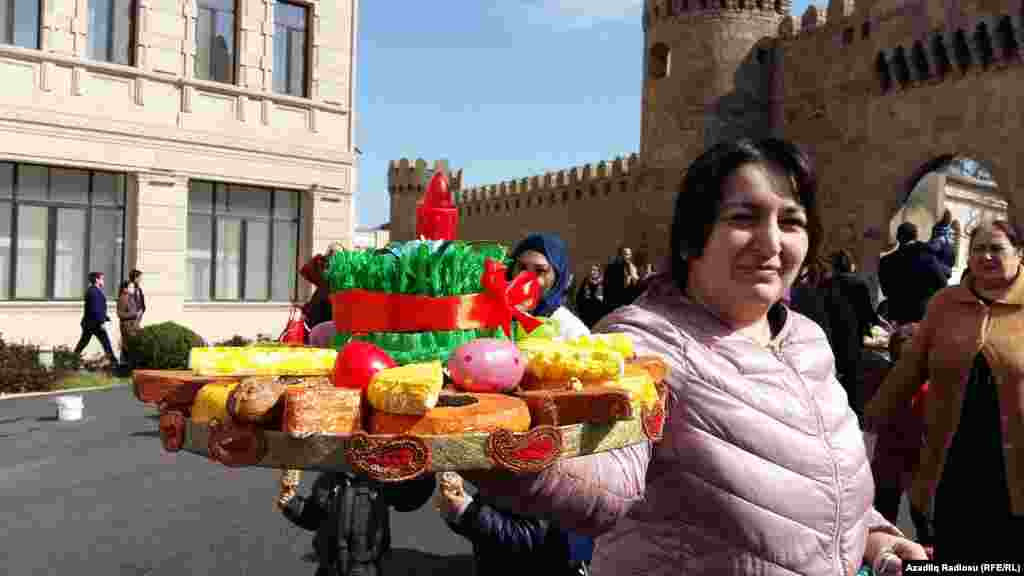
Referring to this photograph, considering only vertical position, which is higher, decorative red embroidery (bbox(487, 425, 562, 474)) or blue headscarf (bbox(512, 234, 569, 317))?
blue headscarf (bbox(512, 234, 569, 317))

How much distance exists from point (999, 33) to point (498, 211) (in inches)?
1055

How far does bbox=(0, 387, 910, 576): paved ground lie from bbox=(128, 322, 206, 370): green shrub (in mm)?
4421

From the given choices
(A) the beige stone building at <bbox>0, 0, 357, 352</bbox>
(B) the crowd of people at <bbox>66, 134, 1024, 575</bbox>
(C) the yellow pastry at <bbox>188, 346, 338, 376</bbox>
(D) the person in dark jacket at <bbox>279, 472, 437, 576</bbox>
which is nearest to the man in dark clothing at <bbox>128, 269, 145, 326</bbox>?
(A) the beige stone building at <bbox>0, 0, 357, 352</bbox>

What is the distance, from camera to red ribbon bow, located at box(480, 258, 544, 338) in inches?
63.2

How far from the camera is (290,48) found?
17688 mm

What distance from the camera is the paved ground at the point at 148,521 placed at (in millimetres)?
5316

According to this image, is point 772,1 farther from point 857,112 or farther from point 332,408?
point 332,408

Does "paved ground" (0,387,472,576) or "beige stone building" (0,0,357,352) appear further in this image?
"beige stone building" (0,0,357,352)

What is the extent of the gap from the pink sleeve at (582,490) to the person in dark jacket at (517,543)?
156cm

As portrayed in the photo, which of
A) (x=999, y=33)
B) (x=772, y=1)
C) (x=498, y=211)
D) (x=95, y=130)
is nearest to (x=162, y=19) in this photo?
(x=95, y=130)

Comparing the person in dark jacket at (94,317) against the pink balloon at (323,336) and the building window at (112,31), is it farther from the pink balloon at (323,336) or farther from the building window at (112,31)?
the pink balloon at (323,336)

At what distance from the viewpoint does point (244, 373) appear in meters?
1.39

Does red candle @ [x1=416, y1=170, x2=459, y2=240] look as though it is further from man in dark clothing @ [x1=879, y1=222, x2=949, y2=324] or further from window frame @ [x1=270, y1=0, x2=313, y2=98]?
window frame @ [x1=270, y1=0, x2=313, y2=98]

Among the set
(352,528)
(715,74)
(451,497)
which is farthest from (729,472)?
(715,74)
